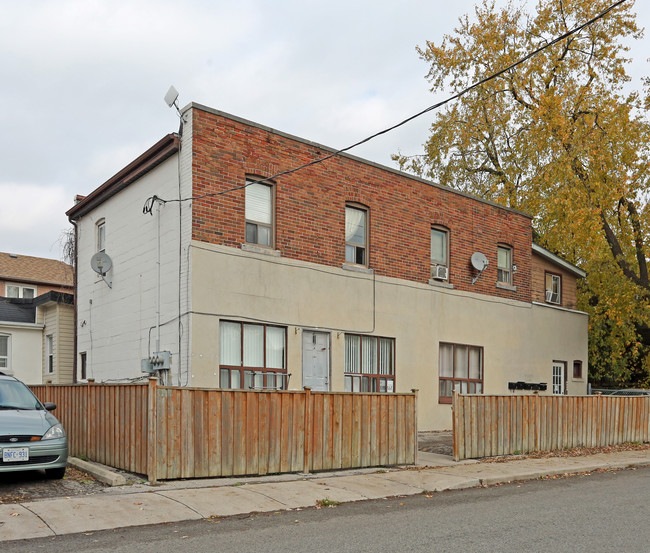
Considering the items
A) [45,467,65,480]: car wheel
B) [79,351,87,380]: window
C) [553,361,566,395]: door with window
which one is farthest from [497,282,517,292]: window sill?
[45,467,65,480]: car wheel

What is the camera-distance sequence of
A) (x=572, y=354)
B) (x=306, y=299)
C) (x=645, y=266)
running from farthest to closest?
(x=645, y=266)
(x=572, y=354)
(x=306, y=299)

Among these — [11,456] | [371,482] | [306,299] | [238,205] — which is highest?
[238,205]

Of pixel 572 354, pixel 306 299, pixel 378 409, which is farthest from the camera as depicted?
pixel 572 354

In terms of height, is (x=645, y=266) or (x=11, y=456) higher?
(x=645, y=266)

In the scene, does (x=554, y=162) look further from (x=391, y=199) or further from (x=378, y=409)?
(x=378, y=409)

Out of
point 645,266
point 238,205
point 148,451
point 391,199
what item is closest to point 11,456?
point 148,451

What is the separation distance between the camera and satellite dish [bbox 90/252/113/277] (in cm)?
1834

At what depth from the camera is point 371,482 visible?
1138 cm

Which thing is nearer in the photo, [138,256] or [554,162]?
[138,256]

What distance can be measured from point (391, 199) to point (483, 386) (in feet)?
21.3

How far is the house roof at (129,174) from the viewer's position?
15977 mm

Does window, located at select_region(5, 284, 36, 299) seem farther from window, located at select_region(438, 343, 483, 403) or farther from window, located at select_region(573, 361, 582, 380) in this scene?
window, located at select_region(573, 361, 582, 380)

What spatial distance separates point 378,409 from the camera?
1308 centimetres

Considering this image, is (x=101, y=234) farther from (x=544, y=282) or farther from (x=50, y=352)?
(x=544, y=282)
